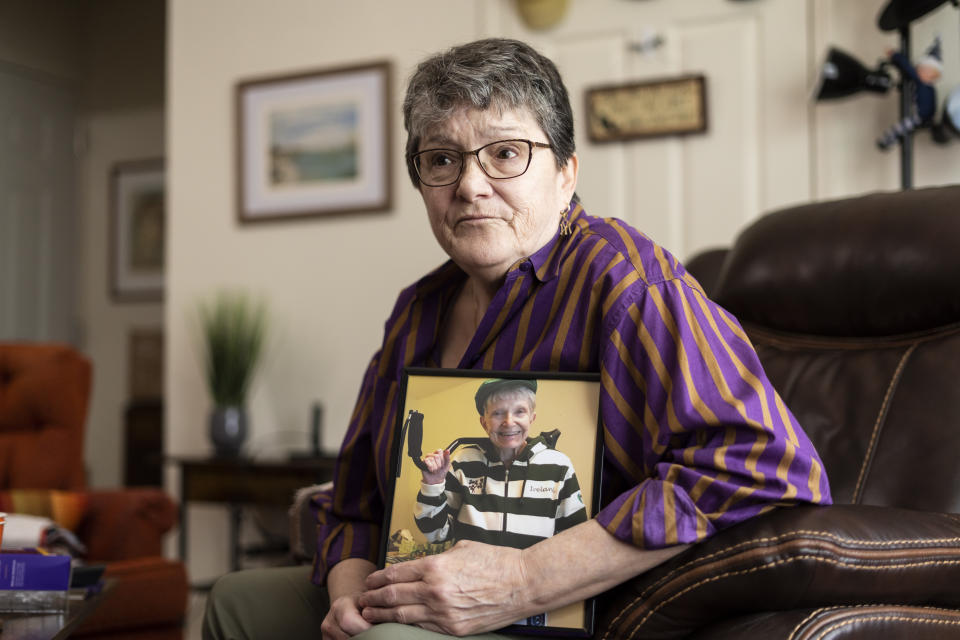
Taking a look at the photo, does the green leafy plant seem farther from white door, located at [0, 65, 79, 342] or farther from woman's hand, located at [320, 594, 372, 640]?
woman's hand, located at [320, 594, 372, 640]

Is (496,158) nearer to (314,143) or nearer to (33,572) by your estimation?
(33,572)

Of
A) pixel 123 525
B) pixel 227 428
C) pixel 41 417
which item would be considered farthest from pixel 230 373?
pixel 123 525

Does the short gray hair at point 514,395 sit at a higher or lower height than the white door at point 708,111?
lower

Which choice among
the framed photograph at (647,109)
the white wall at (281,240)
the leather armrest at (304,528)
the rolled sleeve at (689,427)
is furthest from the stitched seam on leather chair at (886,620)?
the white wall at (281,240)

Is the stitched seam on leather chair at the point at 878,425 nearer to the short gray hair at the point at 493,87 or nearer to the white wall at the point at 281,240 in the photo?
the short gray hair at the point at 493,87

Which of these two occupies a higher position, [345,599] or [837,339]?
[837,339]

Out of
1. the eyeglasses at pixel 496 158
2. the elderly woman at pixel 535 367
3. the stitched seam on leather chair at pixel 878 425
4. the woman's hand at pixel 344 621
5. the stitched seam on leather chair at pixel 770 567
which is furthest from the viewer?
the stitched seam on leather chair at pixel 878 425

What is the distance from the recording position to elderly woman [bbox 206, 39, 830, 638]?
107cm

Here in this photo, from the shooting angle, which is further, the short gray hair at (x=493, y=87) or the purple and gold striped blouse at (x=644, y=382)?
the short gray hair at (x=493, y=87)

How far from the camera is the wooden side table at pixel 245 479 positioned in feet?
11.0

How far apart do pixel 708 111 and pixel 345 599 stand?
2424 millimetres

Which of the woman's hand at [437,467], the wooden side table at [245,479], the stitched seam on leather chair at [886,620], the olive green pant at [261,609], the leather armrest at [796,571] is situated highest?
the woman's hand at [437,467]

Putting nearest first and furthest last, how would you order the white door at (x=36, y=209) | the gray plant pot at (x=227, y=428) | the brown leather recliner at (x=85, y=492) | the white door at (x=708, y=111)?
the brown leather recliner at (x=85, y=492) < the white door at (x=708, y=111) < the gray plant pot at (x=227, y=428) < the white door at (x=36, y=209)

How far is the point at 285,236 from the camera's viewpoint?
3924mm
